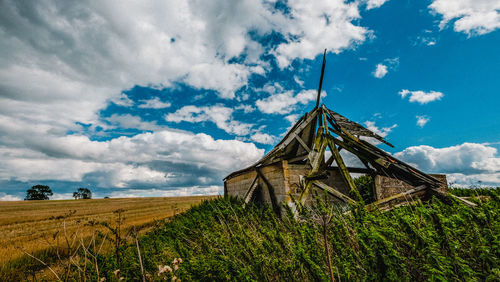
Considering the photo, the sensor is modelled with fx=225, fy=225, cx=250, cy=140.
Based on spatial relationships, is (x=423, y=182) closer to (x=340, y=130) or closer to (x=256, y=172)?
(x=340, y=130)

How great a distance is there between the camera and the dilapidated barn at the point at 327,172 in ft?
19.7

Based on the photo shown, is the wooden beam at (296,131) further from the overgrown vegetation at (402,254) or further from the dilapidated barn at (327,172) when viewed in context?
the overgrown vegetation at (402,254)

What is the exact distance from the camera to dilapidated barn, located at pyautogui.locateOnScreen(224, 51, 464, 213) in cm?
600

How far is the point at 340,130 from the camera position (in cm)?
754

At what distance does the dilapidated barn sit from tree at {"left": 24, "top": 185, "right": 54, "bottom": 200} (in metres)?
85.2

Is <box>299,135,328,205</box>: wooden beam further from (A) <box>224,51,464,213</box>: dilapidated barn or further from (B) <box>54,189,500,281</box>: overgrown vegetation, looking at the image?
(B) <box>54,189,500,281</box>: overgrown vegetation

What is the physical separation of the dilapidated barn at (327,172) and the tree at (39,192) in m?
85.2

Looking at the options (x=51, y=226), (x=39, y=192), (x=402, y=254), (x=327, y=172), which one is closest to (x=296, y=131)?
(x=327, y=172)

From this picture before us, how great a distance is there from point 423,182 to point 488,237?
4.64 meters

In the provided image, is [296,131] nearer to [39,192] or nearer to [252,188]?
[252,188]

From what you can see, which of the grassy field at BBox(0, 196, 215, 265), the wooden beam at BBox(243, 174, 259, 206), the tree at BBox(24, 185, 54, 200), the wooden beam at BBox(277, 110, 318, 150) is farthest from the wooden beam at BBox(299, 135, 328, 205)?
the tree at BBox(24, 185, 54, 200)

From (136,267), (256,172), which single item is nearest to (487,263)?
(136,267)

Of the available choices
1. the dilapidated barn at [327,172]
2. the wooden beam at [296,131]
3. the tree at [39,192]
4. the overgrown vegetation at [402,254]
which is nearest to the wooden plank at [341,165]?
the dilapidated barn at [327,172]

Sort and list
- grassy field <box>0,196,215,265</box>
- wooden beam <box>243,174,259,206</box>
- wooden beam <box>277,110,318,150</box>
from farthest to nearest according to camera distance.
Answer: wooden beam <box>243,174,259,206</box>, wooden beam <box>277,110,318,150</box>, grassy field <box>0,196,215,265</box>
